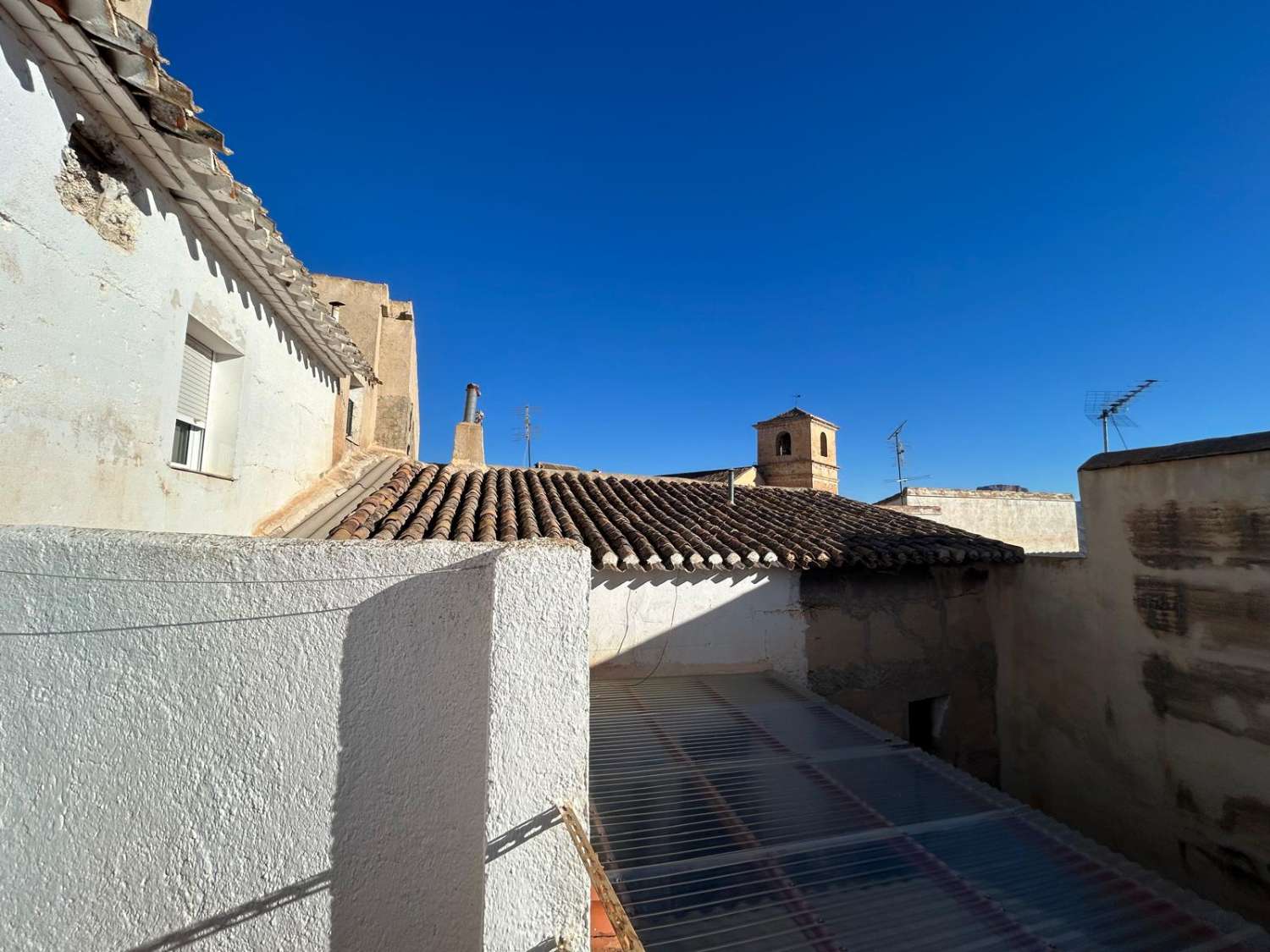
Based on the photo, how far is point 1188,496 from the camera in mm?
6469

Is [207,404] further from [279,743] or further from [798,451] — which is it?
[798,451]

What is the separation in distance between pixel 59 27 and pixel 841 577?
8.96 meters

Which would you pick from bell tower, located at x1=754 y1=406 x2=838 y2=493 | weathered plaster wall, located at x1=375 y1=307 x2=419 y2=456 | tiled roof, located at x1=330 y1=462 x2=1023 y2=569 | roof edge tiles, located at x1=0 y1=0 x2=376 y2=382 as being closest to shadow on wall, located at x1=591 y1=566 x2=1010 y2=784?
tiled roof, located at x1=330 y1=462 x2=1023 y2=569

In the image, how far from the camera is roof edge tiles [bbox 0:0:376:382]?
261cm

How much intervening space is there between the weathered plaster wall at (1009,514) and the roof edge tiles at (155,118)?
20.3 meters

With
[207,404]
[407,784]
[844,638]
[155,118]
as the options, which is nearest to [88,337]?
[155,118]

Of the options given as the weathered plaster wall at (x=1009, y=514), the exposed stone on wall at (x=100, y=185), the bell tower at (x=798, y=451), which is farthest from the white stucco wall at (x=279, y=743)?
the bell tower at (x=798, y=451)

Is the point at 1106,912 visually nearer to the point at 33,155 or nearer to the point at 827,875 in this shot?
the point at 827,875

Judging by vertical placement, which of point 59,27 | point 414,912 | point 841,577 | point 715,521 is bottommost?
point 414,912

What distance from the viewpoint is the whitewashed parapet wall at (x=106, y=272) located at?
2645 mm

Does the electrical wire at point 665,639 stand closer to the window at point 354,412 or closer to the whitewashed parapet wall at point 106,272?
the whitewashed parapet wall at point 106,272

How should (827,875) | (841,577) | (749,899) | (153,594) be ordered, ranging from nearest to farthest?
(153,594) → (749,899) → (827,875) → (841,577)

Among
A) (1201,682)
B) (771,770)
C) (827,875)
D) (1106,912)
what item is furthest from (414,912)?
(1201,682)

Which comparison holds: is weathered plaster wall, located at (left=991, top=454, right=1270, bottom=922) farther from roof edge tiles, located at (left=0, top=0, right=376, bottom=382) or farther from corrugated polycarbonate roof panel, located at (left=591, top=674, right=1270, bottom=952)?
roof edge tiles, located at (left=0, top=0, right=376, bottom=382)
